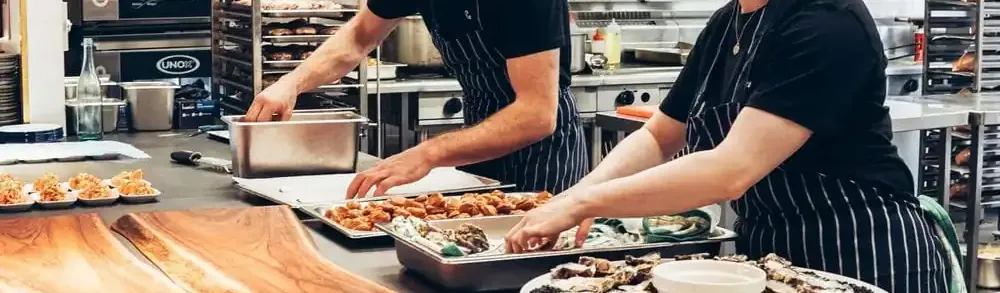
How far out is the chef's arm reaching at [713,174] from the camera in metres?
2.17

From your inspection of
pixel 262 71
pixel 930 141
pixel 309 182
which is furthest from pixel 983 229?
pixel 309 182

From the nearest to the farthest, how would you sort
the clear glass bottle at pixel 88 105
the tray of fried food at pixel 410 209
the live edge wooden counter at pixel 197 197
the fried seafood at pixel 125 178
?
1. the live edge wooden counter at pixel 197 197
2. the tray of fried food at pixel 410 209
3. the fried seafood at pixel 125 178
4. the clear glass bottle at pixel 88 105

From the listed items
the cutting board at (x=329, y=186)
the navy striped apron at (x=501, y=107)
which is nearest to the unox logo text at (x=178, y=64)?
the navy striped apron at (x=501, y=107)

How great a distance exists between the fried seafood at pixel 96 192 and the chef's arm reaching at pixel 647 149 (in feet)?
3.70

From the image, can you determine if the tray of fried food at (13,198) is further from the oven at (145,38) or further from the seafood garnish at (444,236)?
the oven at (145,38)

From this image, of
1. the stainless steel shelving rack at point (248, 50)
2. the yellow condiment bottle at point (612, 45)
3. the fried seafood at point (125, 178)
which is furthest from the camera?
Answer: the yellow condiment bottle at point (612, 45)

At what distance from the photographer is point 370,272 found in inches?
89.8

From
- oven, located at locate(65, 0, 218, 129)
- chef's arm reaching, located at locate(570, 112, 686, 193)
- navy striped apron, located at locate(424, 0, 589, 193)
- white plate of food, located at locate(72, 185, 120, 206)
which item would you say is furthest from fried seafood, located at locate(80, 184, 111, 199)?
oven, located at locate(65, 0, 218, 129)

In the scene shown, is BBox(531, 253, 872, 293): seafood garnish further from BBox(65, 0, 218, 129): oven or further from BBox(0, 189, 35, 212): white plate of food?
BBox(65, 0, 218, 129): oven

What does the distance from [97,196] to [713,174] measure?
4.92ft

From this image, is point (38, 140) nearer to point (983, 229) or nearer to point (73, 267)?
point (73, 267)

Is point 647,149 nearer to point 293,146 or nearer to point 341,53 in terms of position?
point 293,146

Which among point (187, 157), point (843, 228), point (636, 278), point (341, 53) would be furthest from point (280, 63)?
point (636, 278)

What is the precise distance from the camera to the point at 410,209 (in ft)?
8.63
